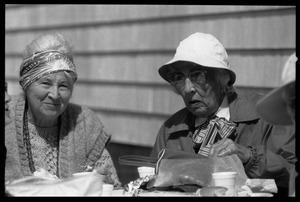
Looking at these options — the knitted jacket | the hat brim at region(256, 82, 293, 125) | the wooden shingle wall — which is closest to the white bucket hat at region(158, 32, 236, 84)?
the knitted jacket

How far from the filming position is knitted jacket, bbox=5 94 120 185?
3803 millimetres

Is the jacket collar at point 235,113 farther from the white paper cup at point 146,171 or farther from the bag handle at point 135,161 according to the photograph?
the white paper cup at point 146,171

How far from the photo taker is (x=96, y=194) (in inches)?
109

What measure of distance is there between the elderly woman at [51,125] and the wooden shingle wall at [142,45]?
1722 millimetres

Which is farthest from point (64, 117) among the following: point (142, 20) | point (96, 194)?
point (142, 20)

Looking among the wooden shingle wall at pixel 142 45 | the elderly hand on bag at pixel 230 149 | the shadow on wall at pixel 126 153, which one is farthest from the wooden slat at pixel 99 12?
the elderly hand on bag at pixel 230 149

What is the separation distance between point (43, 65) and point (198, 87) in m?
0.87

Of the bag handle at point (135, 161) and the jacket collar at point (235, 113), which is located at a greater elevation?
the jacket collar at point (235, 113)

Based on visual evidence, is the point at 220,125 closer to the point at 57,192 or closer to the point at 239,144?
the point at 239,144

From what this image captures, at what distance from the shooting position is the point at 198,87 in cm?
370

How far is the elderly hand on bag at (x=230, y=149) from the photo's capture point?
3352mm

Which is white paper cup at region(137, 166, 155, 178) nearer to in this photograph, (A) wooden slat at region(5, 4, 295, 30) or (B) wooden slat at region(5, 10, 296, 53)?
(B) wooden slat at region(5, 10, 296, 53)

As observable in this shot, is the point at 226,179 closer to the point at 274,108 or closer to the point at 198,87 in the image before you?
the point at 274,108
